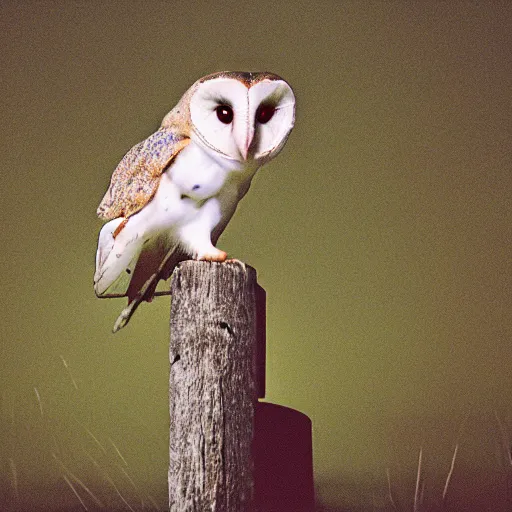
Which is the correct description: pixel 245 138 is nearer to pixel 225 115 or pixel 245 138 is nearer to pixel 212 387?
pixel 225 115

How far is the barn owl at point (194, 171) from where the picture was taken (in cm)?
140

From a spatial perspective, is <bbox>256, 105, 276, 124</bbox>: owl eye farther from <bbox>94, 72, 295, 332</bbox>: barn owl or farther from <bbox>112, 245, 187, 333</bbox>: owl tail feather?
<bbox>112, 245, 187, 333</bbox>: owl tail feather

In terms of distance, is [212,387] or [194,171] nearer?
[212,387]

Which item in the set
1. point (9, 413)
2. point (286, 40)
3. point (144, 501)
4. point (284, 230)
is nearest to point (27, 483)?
point (9, 413)

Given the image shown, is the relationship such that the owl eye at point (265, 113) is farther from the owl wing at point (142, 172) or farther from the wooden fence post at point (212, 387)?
the wooden fence post at point (212, 387)

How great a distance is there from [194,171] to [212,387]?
0.41 metres

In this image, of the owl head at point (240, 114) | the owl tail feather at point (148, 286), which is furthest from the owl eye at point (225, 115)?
the owl tail feather at point (148, 286)

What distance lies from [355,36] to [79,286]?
3.43 ft

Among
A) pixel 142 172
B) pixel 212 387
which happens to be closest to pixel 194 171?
pixel 142 172

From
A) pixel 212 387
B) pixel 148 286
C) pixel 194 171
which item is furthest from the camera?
pixel 148 286

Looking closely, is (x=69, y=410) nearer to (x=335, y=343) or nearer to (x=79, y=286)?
(x=79, y=286)

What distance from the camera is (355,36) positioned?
2156 millimetres

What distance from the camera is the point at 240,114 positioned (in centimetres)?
139

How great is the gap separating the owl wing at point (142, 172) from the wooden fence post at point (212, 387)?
18 cm
